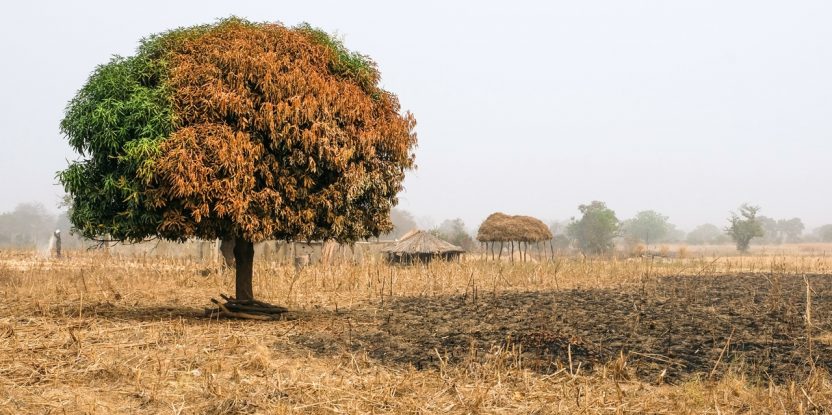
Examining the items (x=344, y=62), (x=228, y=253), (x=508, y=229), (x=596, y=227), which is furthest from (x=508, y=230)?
(x=596, y=227)

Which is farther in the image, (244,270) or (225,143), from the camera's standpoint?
(244,270)

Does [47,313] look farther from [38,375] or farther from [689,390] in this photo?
[689,390]

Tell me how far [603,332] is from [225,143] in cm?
601

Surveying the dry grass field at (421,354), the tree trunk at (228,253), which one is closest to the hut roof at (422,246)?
the tree trunk at (228,253)

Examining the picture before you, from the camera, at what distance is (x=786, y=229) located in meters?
152

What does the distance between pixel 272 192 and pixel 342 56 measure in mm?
2900

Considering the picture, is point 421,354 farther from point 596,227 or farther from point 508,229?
point 596,227

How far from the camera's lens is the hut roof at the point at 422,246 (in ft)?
84.9

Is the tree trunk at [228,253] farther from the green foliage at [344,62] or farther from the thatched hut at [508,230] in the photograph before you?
the thatched hut at [508,230]

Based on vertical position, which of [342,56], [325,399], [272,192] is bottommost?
[325,399]

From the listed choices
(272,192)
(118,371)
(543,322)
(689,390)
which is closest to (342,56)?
(272,192)

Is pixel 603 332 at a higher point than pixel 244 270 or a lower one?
lower

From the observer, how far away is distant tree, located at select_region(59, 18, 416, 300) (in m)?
10.1

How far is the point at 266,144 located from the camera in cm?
1066
